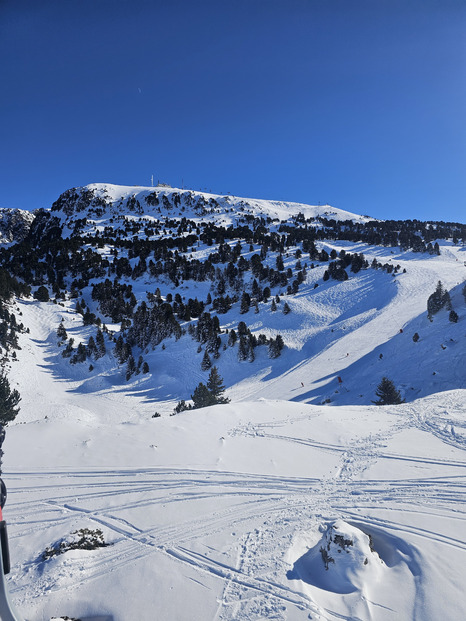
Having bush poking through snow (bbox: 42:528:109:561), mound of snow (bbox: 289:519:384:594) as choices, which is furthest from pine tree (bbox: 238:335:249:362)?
mound of snow (bbox: 289:519:384:594)

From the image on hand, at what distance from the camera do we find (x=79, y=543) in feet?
19.8

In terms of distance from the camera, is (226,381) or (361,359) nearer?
(361,359)

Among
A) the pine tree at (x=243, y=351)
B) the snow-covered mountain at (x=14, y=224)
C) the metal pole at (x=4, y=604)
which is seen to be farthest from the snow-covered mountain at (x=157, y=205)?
the metal pole at (x=4, y=604)

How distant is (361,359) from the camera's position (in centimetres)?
3422

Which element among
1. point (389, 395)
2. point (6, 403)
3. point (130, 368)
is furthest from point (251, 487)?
point (130, 368)

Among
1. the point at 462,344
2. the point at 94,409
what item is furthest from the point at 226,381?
the point at 462,344

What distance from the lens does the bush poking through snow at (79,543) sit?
229 inches

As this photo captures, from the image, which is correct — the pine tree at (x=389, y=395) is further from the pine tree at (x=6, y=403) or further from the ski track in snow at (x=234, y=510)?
the pine tree at (x=6, y=403)

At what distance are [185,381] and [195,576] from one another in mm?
31531

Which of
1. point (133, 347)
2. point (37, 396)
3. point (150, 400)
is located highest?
point (133, 347)

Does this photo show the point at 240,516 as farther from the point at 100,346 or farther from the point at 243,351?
the point at 100,346

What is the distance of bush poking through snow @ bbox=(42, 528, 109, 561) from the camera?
19.1ft

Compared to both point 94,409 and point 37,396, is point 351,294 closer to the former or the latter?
point 94,409

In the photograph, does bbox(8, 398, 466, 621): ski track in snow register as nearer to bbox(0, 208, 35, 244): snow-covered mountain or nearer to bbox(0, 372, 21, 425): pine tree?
bbox(0, 372, 21, 425): pine tree
